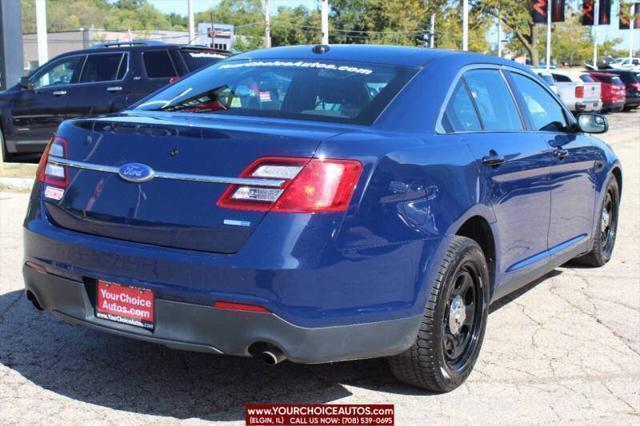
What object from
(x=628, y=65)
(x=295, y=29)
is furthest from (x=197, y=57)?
(x=295, y=29)

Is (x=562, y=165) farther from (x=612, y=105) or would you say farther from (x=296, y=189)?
(x=612, y=105)

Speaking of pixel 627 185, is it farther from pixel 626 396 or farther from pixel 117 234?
pixel 117 234

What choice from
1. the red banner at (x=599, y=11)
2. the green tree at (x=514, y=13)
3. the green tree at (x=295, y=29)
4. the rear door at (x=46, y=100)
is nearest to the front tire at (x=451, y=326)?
the rear door at (x=46, y=100)

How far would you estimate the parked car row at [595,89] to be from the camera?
27547 mm

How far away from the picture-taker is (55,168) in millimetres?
3902

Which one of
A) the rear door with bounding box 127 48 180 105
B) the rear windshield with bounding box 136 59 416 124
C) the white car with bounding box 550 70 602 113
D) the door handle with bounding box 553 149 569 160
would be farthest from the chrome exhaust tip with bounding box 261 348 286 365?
the white car with bounding box 550 70 602 113

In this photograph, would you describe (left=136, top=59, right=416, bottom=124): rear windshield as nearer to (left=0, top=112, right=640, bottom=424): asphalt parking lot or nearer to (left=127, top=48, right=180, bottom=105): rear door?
(left=0, top=112, right=640, bottom=424): asphalt parking lot

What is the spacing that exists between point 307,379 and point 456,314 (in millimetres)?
816

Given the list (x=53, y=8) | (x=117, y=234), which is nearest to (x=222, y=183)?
(x=117, y=234)

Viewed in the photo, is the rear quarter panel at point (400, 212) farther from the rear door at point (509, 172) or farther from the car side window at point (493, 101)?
the car side window at point (493, 101)

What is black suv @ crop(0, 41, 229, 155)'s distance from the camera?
41.0 ft

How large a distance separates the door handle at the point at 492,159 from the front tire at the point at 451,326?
48 cm

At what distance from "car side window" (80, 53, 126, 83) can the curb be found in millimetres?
2768

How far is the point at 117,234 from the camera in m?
3.57
